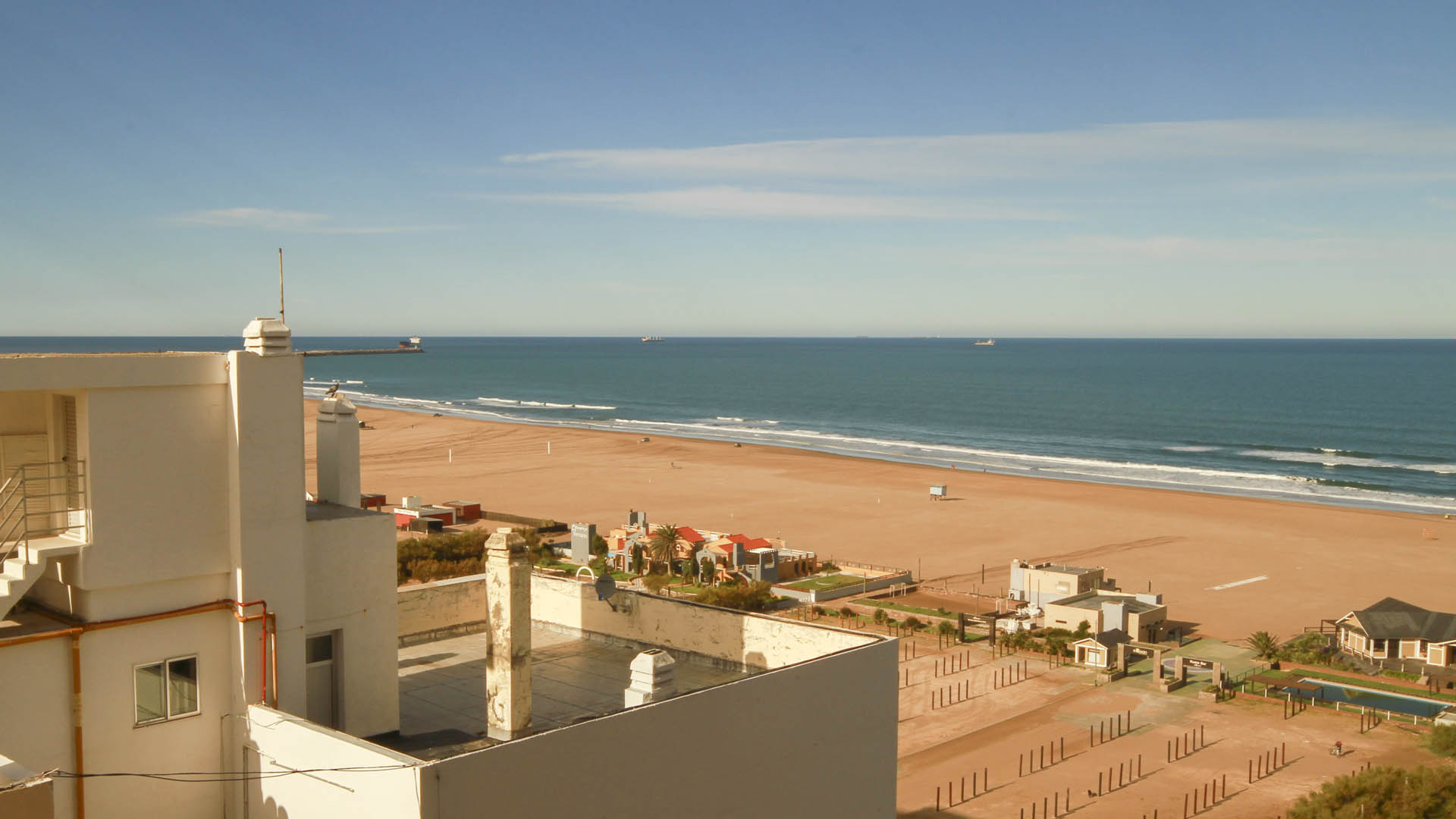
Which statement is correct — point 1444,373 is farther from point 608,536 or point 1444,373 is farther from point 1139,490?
point 608,536

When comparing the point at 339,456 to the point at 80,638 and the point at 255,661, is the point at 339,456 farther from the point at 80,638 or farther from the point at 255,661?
the point at 80,638

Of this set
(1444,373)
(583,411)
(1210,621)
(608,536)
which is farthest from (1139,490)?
(1444,373)

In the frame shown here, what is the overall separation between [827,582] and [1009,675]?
10.5 metres

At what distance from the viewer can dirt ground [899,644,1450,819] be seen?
2227cm

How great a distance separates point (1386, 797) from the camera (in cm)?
1989

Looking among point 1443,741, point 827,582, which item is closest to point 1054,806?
point 1443,741

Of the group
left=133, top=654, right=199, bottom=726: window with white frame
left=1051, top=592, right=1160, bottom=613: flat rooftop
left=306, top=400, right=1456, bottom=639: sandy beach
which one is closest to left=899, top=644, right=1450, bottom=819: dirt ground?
left=1051, top=592, right=1160, bottom=613: flat rooftop

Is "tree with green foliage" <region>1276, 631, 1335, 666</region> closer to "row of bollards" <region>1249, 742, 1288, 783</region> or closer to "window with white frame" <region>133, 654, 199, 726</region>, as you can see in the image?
"row of bollards" <region>1249, 742, 1288, 783</region>

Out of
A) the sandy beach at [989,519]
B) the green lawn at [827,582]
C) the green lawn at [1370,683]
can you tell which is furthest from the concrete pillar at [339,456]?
the sandy beach at [989,519]

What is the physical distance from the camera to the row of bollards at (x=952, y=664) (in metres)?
30.7

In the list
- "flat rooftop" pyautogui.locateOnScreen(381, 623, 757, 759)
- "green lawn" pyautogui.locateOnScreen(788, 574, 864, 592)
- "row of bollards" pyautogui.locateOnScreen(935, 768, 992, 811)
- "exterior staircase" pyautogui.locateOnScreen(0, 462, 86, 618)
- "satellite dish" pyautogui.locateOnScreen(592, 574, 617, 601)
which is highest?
"exterior staircase" pyautogui.locateOnScreen(0, 462, 86, 618)

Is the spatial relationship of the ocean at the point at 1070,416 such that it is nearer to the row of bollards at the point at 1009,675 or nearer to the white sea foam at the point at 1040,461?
the white sea foam at the point at 1040,461

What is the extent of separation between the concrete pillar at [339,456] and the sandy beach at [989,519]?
103ft

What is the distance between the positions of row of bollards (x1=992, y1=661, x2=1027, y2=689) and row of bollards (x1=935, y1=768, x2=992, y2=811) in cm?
639
